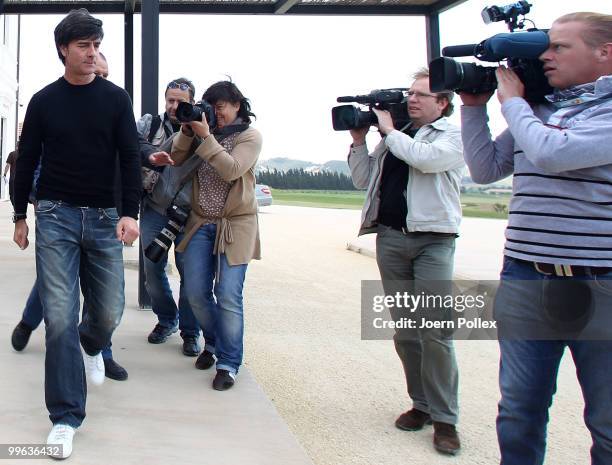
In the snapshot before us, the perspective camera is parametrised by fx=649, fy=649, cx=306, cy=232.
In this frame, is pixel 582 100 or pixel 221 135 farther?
pixel 221 135

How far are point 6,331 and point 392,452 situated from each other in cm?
Result: 289

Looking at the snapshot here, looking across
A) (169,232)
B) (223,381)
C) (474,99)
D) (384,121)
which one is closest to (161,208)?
(169,232)

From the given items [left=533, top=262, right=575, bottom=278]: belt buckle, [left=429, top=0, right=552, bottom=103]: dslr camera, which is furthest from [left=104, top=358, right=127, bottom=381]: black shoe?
[left=533, top=262, right=575, bottom=278]: belt buckle

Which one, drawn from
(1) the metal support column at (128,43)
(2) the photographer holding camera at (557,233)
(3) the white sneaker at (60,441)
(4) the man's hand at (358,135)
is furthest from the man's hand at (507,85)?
(1) the metal support column at (128,43)

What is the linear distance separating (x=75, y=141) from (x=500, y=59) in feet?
5.82

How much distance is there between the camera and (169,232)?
12.7 ft

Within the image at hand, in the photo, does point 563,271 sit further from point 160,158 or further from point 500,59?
point 160,158

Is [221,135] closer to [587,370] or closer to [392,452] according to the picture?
[392,452]

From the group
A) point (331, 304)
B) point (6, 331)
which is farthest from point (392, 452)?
point (331, 304)

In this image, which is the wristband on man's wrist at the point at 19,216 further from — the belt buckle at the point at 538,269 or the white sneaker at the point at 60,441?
the belt buckle at the point at 538,269

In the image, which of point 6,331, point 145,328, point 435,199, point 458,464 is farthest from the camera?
point 145,328

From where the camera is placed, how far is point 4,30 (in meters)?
25.9

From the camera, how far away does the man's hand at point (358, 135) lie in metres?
3.40

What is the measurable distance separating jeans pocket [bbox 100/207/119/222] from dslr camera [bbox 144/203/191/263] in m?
0.87
